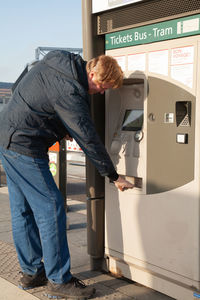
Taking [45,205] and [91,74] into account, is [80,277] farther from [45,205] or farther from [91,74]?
[91,74]

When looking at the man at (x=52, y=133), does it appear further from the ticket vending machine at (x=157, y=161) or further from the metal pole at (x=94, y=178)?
the metal pole at (x=94, y=178)

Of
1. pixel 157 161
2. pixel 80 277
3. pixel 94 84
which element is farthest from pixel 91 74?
pixel 80 277

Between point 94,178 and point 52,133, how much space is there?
0.73m

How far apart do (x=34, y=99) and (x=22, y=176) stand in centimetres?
57

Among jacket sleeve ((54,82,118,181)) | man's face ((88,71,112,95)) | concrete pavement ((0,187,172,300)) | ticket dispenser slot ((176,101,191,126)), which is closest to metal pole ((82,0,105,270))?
concrete pavement ((0,187,172,300))

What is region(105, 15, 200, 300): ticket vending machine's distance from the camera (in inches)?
113

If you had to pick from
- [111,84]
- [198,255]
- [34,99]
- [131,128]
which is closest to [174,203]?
[198,255]

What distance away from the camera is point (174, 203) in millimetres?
2996

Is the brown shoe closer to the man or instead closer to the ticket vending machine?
the man

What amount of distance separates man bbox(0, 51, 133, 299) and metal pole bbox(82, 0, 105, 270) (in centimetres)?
53

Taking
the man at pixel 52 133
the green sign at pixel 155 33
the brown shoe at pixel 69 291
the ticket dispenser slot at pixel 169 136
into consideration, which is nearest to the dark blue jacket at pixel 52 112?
the man at pixel 52 133

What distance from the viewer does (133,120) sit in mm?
3365

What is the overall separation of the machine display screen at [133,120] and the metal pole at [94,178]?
0.85ft

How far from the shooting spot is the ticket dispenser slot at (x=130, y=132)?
327 centimetres
